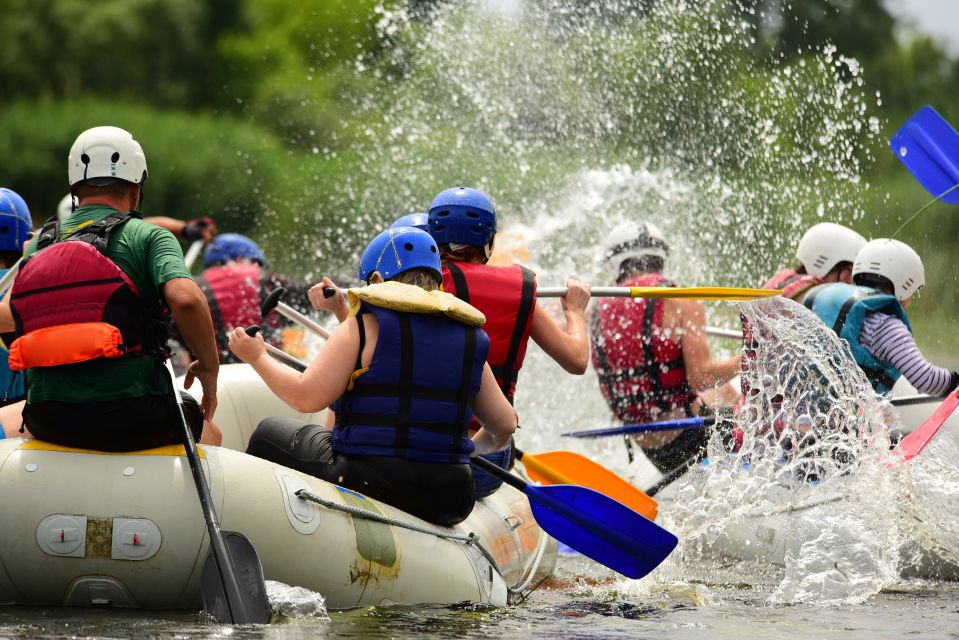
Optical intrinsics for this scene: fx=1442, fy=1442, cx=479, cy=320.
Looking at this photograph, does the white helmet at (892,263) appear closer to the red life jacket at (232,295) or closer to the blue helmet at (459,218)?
the blue helmet at (459,218)

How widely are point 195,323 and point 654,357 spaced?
11.8 feet

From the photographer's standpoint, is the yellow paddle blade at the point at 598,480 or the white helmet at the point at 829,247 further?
the white helmet at the point at 829,247

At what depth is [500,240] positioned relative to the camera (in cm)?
1084

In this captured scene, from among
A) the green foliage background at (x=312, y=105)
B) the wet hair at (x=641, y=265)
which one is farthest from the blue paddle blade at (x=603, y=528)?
the green foliage background at (x=312, y=105)

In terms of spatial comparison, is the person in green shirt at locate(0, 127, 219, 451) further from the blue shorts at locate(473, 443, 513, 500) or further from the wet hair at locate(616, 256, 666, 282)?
the wet hair at locate(616, 256, 666, 282)

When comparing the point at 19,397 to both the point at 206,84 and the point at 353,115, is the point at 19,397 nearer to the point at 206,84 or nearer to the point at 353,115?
the point at 353,115

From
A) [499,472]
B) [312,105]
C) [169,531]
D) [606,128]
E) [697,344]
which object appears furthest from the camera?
[312,105]

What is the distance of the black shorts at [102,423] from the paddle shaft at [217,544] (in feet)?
0.43

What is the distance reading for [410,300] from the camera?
4.76 metres

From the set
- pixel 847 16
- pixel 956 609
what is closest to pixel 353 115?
pixel 847 16

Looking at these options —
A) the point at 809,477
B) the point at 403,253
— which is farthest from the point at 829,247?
the point at 403,253

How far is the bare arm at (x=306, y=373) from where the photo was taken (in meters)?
4.64

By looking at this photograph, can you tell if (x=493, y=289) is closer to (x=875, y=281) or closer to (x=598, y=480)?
(x=598, y=480)

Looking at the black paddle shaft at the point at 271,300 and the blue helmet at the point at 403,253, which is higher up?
the blue helmet at the point at 403,253
